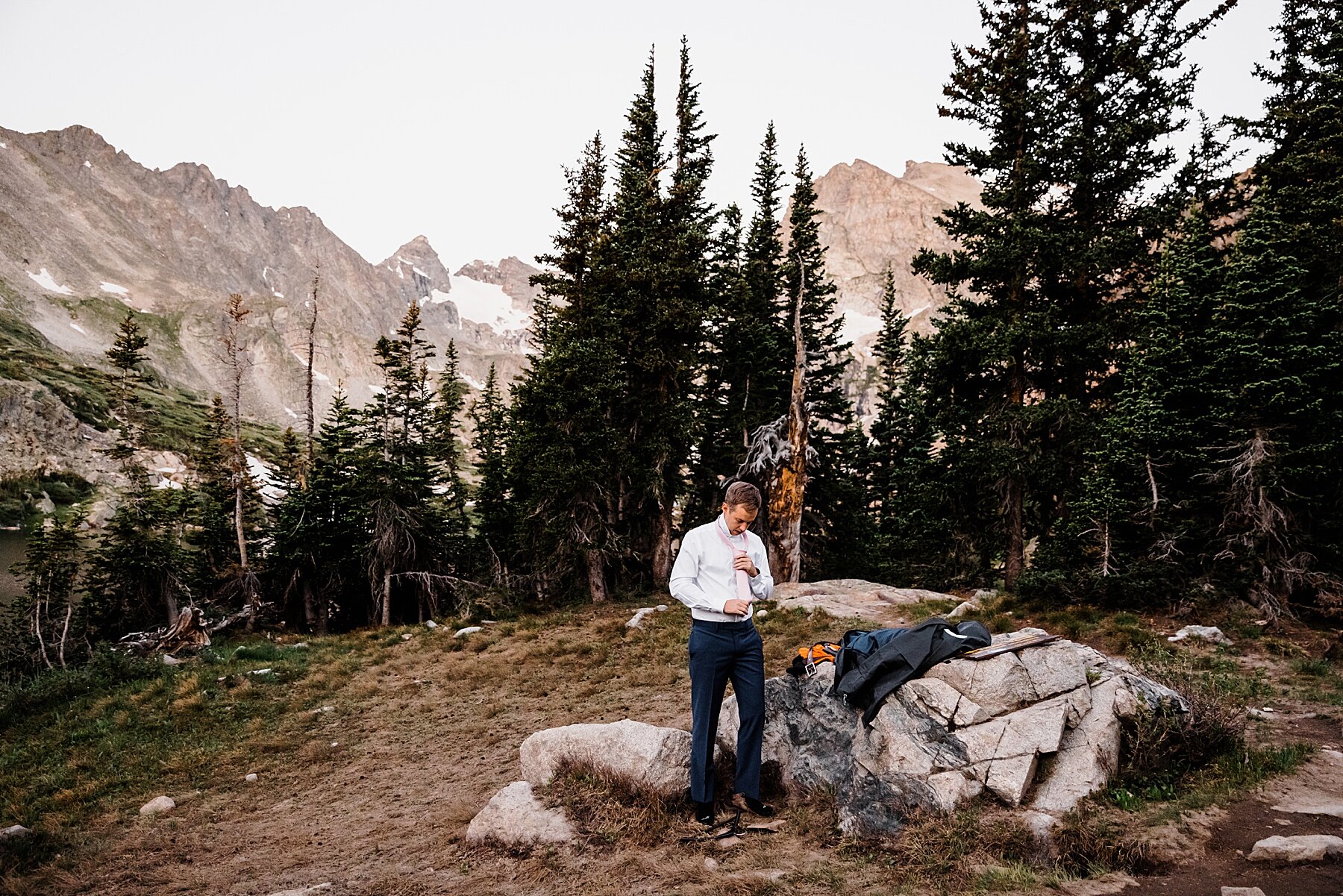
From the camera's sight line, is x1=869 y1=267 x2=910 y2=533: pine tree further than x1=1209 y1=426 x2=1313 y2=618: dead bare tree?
Yes

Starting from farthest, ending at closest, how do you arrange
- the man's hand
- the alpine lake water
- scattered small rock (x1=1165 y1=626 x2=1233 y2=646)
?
the alpine lake water
scattered small rock (x1=1165 y1=626 x2=1233 y2=646)
the man's hand

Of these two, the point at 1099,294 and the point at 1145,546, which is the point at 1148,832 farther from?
the point at 1099,294

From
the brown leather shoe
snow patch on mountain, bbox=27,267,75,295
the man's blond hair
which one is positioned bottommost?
the brown leather shoe

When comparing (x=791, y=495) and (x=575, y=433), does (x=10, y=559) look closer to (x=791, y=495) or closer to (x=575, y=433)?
(x=575, y=433)

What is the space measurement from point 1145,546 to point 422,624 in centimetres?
1940

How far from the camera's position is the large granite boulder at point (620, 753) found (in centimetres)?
606

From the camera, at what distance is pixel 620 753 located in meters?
6.23

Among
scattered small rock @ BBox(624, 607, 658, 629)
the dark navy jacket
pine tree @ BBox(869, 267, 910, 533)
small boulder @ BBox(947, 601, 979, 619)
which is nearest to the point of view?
the dark navy jacket

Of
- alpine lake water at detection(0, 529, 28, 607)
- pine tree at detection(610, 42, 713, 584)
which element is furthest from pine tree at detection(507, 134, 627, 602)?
alpine lake water at detection(0, 529, 28, 607)

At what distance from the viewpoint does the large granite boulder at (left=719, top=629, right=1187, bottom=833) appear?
16.8 ft

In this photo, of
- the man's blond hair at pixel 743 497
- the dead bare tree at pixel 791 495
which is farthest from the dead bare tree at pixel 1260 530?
the man's blond hair at pixel 743 497

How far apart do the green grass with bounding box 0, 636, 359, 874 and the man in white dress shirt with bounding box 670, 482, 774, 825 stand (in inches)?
277

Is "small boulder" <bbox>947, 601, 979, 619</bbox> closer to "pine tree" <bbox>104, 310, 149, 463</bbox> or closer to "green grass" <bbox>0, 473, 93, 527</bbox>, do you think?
"pine tree" <bbox>104, 310, 149, 463</bbox>

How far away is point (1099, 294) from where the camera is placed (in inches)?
622
